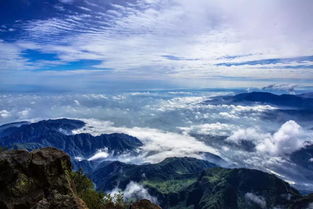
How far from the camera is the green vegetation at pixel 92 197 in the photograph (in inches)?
2034

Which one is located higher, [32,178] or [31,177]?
[31,177]

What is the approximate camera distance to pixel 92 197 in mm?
56906

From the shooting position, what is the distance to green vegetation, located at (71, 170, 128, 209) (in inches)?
2034

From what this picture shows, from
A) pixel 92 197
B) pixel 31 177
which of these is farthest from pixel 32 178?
pixel 92 197

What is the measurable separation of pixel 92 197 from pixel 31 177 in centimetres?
1875

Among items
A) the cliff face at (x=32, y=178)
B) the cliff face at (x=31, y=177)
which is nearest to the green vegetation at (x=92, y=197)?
the cliff face at (x=32, y=178)

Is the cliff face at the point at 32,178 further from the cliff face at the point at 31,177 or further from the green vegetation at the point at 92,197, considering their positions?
the green vegetation at the point at 92,197

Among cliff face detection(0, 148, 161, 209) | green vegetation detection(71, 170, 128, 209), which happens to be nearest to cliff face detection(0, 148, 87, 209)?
cliff face detection(0, 148, 161, 209)

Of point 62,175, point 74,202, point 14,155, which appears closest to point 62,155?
point 62,175

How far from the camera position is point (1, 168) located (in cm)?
4272

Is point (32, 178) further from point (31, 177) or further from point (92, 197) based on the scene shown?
point (92, 197)

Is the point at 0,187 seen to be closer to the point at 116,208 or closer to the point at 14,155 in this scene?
the point at 14,155

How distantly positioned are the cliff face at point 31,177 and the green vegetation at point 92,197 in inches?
390

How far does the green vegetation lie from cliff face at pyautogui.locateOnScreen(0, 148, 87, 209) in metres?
9.90
